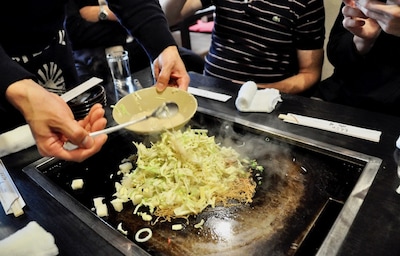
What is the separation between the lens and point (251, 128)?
1.35m

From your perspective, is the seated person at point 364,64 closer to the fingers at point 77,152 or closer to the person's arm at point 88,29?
the fingers at point 77,152

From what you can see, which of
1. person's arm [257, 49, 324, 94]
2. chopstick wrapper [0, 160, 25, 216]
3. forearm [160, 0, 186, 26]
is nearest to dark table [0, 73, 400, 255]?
chopstick wrapper [0, 160, 25, 216]

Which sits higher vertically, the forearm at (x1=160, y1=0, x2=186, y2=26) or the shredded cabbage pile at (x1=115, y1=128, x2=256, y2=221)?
the forearm at (x1=160, y1=0, x2=186, y2=26)

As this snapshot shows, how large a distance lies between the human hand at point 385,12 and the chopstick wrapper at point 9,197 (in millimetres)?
1350

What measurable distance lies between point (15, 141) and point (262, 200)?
0.88 m

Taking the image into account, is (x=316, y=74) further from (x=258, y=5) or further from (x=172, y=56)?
(x=172, y=56)

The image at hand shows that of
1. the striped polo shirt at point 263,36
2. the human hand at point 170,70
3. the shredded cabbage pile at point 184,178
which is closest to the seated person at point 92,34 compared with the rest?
the striped polo shirt at point 263,36

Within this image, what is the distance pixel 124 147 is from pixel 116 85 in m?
0.44

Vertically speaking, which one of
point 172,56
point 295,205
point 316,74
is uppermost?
point 172,56

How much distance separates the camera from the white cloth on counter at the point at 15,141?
130cm

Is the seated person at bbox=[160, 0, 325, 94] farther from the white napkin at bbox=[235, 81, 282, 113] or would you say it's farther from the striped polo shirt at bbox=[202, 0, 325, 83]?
the white napkin at bbox=[235, 81, 282, 113]

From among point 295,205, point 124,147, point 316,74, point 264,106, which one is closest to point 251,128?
point 264,106

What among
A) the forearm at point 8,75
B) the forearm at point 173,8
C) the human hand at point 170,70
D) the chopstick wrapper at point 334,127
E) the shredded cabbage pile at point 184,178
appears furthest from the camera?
the forearm at point 173,8

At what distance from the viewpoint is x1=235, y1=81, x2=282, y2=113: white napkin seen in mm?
1437
